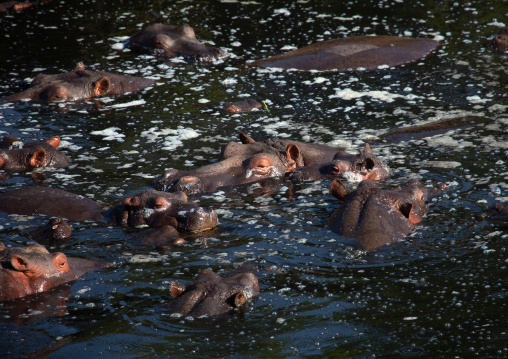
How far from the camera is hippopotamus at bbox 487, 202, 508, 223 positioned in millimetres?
6898

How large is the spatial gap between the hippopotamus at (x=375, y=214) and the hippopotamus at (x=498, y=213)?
68 centimetres

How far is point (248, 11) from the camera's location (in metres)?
16.6

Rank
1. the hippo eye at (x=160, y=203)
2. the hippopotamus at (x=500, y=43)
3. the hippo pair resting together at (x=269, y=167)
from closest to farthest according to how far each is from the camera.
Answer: the hippo eye at (x=160, y=203), the hippo pair resting together at (x=269, y=167), the hippopotamus at (x=500, y=43)

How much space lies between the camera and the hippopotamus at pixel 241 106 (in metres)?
10.9

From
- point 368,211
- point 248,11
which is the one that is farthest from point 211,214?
point 248,11

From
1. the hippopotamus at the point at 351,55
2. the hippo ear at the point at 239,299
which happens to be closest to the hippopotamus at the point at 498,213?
the hippo ear at the point at 239,299

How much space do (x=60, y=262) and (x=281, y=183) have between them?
11.0 feet

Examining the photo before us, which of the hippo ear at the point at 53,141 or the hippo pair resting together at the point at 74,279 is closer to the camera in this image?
the hippo pair resting together at the point at 74,279

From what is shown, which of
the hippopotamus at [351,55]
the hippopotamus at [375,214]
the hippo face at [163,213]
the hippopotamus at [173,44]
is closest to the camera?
the hippopotamus at [375,214]

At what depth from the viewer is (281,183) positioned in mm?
8531

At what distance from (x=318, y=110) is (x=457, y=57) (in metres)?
3.95

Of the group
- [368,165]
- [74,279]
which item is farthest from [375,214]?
[74,279]

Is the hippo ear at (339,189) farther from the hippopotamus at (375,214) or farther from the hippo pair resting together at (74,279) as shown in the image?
the hippo pair resting together at (74,279)

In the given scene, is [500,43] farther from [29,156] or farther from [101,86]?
[29,156]
